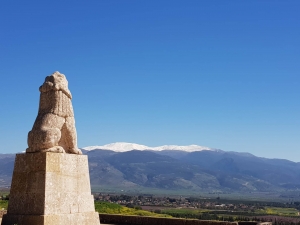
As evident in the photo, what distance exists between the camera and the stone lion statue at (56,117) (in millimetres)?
13969

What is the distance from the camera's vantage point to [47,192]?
13172 millimetres

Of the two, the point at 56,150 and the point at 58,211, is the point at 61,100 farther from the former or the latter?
the point at 58,211

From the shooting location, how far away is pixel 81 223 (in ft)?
46.0

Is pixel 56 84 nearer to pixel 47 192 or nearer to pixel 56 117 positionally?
pixel 56 117

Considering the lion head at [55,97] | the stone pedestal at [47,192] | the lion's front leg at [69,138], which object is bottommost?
the stone pedestal at [47,192]

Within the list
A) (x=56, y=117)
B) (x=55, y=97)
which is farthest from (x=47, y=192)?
(x=55, y=97)

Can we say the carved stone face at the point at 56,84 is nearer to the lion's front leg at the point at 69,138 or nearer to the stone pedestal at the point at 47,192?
the lion's front leg at the point at 69,138

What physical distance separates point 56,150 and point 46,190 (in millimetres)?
1286

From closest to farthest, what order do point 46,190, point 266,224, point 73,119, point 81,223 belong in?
point 46,190 → point 81,223 → point 73,119 → point 266,224

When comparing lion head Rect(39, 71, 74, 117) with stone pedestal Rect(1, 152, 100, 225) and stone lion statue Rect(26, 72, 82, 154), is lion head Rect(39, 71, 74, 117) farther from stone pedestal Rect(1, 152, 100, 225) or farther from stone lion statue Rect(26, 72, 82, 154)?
stone pedestal Rect(1, 152, 100, 225)

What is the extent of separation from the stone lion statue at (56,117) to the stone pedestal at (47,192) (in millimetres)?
459

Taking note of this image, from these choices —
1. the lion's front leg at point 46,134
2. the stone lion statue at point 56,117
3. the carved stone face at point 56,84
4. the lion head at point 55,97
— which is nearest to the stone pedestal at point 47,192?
the lion's front leg at point 46,134

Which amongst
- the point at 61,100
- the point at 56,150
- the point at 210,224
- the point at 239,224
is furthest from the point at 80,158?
the point at 239,224

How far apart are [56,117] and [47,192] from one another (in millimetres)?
2436
